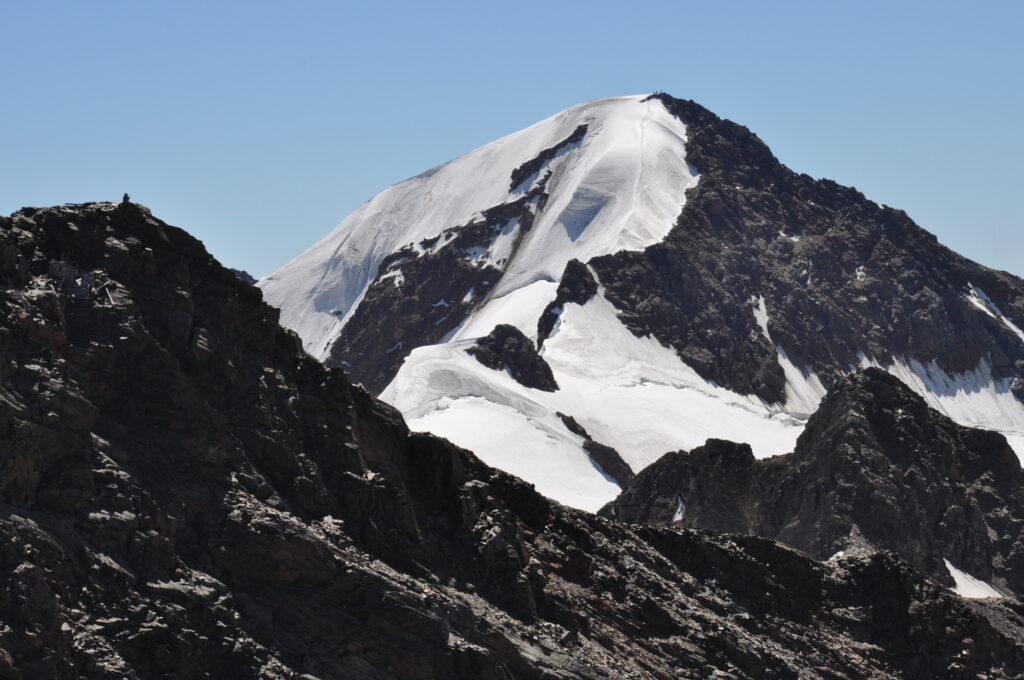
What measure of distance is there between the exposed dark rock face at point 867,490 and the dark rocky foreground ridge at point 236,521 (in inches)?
2066

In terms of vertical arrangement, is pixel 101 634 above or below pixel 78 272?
below

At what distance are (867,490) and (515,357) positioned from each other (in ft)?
180

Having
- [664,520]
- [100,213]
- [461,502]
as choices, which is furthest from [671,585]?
[664,520]

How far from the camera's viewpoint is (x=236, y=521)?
4628 cm

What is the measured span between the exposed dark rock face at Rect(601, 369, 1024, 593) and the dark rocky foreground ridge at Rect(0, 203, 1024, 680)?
52485mm

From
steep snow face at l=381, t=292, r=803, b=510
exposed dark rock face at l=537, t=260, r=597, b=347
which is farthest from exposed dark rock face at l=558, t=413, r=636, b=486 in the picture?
exposed dark rock face at l=537, t=260, r=597, b=347

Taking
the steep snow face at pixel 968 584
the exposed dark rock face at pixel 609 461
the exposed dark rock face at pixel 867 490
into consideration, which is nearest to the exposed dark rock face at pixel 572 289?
the exposed dark rock face at pixel 609 461

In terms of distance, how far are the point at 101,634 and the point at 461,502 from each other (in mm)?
15360

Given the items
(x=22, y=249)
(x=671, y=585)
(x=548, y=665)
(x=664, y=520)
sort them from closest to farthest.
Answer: (x=22, y=249) → (x=548, y=665) → (x=671, y=585) → (x=664, y=520)

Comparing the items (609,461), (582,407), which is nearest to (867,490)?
(609,461)

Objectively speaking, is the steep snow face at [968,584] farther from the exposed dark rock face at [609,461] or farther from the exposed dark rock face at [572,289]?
the exposed dark rock face at [572,289]

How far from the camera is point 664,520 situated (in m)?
120

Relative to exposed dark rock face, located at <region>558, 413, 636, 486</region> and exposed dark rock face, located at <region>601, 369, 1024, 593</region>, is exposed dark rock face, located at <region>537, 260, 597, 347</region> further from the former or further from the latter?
exposed dark rock face, located at <region>601, 369, 1024, 593</region>

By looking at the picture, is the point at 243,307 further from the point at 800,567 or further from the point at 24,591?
the point at 800,567
